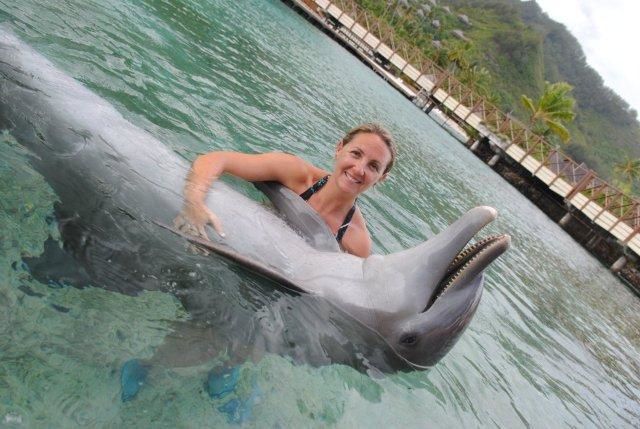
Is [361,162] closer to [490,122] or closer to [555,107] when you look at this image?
[490,122]

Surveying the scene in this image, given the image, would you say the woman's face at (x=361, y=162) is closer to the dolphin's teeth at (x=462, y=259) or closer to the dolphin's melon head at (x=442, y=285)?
the dolphin's melon head at (x=442, y=285)

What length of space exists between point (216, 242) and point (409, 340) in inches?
51.5

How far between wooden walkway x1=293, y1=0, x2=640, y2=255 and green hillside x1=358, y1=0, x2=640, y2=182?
61.0 m

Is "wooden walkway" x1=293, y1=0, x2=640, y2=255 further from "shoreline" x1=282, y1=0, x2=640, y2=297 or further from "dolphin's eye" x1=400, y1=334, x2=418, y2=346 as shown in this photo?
"dolphin's eye" x1=400, y1=334, x2=418, y2=346

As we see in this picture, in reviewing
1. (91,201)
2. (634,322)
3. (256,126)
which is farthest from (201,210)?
(634,322)

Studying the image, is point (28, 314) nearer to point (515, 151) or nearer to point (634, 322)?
point (634, 322)

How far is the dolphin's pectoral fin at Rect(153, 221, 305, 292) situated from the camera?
2.76m

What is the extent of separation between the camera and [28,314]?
2307 mm

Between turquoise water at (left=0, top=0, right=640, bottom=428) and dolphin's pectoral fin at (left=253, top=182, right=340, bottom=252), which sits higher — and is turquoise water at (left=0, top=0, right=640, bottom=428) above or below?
below

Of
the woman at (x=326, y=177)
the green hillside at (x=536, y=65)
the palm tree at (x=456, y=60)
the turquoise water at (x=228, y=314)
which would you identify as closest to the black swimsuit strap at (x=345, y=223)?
the woman at (x=326, y=177)

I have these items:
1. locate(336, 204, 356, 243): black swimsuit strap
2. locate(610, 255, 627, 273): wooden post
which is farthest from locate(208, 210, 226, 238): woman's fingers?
locate(610, 255, 627, 273): wooden post

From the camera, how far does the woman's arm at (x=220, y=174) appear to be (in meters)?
3.06

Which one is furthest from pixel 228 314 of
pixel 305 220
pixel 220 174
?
pixel 220 174

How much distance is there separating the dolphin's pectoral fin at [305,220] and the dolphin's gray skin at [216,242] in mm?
61
